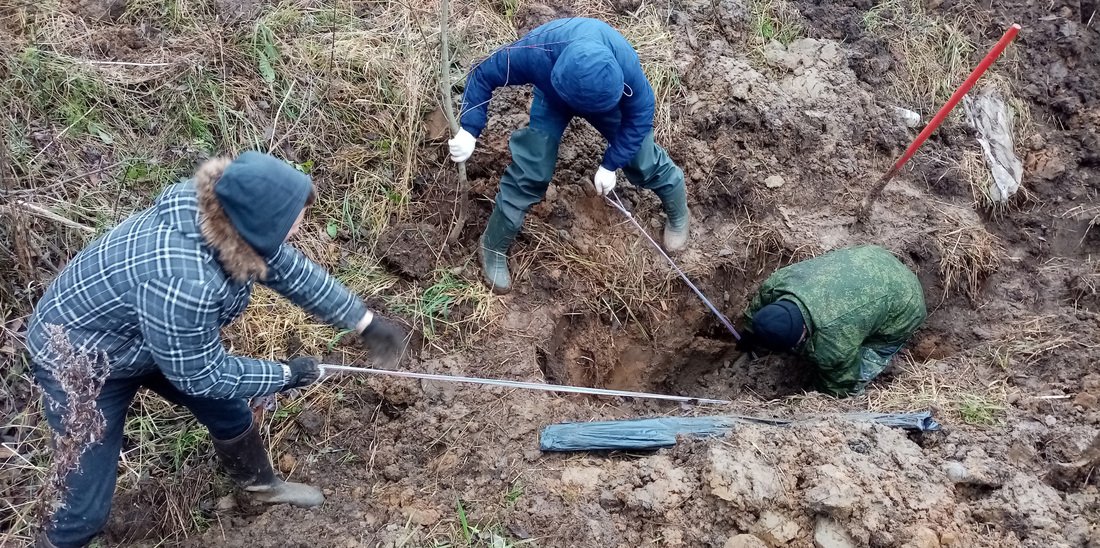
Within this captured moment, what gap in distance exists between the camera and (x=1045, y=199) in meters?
4.41

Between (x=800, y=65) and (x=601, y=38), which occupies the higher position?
(x=601, y=38)

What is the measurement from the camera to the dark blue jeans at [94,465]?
2207 mm

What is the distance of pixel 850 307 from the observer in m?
3.39

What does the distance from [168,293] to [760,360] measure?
126 inches

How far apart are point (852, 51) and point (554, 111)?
2.46m

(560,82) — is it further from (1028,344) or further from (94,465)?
(1028,344)

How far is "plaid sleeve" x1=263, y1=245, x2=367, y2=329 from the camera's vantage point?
7.41 ft

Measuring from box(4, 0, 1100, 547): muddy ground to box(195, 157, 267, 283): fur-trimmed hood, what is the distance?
1.29 meters

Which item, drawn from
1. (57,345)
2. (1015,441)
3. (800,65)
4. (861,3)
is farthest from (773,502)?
(861,3)

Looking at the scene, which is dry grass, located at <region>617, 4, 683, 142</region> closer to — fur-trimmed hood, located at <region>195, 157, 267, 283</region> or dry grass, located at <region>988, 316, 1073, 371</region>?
dry grass, located at <region>988, 316, 1073, 371</region>

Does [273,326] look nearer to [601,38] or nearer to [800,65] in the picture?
[601,38]

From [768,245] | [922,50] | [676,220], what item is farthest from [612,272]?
[922,50]

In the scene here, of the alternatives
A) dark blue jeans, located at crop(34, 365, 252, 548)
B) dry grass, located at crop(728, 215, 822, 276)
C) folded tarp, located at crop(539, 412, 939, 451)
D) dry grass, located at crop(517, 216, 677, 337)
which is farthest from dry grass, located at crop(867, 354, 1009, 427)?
dark blue jeans, located at crop(34, 365, 252, 548)

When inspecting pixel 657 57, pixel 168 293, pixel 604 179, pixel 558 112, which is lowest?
pixel 604 179
